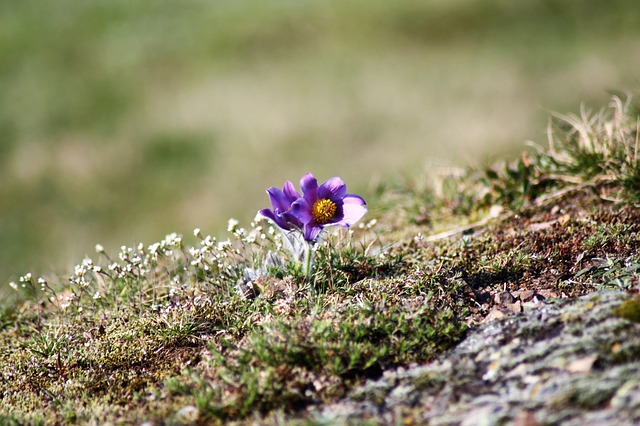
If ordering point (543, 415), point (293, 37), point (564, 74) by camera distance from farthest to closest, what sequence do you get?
point (293, 37) < point (564, 74) < point (543, 415)

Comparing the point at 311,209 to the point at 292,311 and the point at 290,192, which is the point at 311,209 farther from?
the point at 292,311

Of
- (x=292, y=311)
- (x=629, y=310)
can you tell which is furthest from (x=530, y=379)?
(x=292, y=311)

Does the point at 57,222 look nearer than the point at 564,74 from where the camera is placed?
Yes

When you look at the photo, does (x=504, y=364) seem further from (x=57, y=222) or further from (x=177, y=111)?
(x=177, y=111)

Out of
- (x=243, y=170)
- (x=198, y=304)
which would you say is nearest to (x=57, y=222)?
(x=243, y=170)

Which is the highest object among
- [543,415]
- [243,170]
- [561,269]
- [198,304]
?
[243,170]

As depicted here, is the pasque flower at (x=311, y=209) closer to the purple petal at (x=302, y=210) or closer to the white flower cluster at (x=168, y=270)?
the purple petal at (x=302, y=210)
